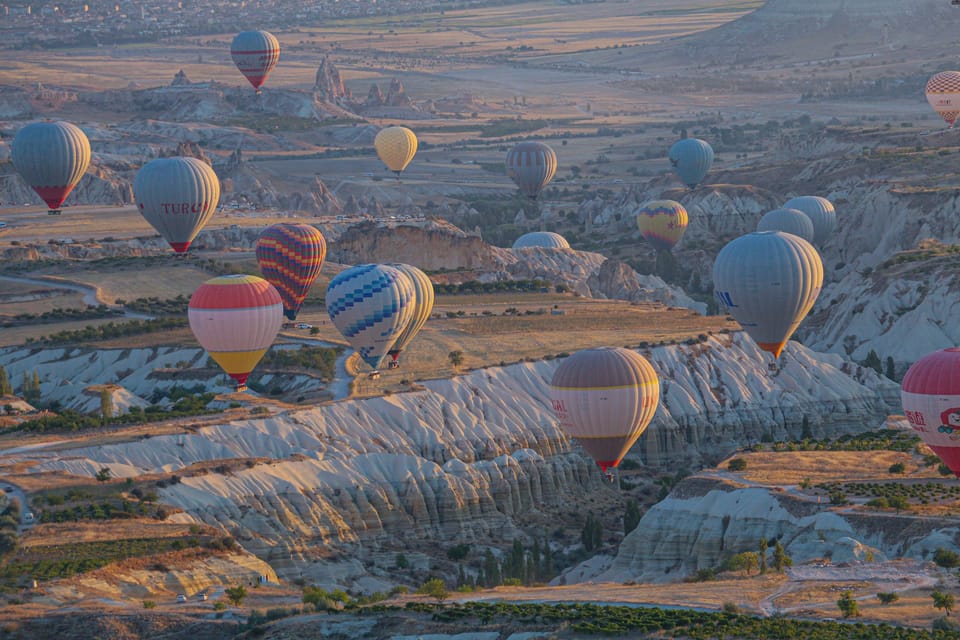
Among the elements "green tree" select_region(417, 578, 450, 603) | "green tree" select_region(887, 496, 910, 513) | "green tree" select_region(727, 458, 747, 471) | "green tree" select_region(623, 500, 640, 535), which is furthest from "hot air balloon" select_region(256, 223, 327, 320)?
"green tree" select_region(887, 496, 910, 513)

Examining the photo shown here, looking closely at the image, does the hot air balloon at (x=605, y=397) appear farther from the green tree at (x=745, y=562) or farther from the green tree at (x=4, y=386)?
the green tree at (x=4, y=386)

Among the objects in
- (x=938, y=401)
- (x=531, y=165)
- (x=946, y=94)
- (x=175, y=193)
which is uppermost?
(x=175, y=193)

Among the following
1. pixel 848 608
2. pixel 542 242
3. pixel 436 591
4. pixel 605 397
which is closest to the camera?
pixel 848 608

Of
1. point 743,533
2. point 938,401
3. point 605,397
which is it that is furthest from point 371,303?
point 938,401

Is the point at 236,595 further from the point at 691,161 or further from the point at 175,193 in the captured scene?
the point at 691,161

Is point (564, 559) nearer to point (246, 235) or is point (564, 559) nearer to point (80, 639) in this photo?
point (80, 639)

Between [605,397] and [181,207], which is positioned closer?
[605,397]

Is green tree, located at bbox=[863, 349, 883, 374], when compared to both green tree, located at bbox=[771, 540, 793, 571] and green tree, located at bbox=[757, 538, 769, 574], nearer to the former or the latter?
green tree, located at bbox=[757, 538, 769, 574]
